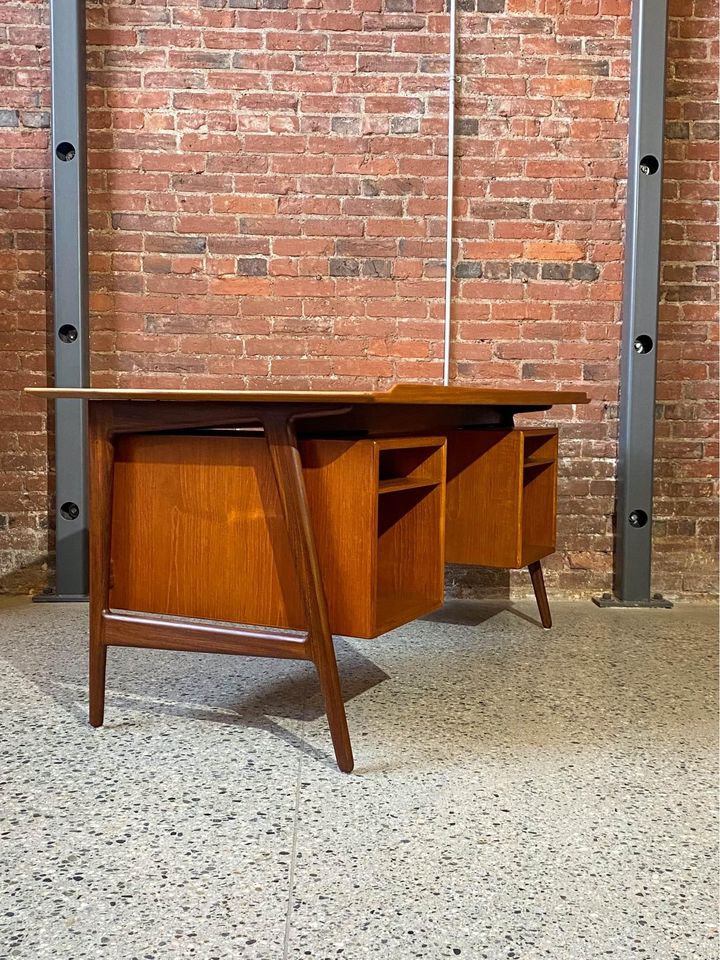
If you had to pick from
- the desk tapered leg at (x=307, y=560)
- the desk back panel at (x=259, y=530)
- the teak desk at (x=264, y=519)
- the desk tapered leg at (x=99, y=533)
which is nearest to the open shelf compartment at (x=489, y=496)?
the teak desk at (x=264, y=519)

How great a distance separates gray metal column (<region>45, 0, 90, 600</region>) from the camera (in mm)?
3133

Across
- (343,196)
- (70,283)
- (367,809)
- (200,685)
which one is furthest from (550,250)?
(367,809)

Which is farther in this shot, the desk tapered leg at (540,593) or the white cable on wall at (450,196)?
the white cable on wall at (450,196)

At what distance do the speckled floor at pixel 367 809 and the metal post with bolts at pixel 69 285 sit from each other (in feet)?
2.22

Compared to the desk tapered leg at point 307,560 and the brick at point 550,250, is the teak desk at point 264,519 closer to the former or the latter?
the desk tapered leg at point 307,560

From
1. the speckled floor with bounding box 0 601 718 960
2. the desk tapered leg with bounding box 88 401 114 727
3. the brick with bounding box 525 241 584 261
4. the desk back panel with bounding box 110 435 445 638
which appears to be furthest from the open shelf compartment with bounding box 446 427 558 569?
the desk tapered leg with bounding box 88 401 114 727

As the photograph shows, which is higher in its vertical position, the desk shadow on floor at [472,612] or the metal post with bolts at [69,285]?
the metal post with bolts at [69,285]

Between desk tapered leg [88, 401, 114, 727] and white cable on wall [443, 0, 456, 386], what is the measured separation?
1671 millimetres

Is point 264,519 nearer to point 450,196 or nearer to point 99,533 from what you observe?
point 99,533

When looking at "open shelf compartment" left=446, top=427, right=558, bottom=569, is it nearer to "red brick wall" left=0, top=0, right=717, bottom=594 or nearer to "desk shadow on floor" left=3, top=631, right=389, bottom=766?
"desk shadow on floor" left=3, top=631, right=389, bottom=766

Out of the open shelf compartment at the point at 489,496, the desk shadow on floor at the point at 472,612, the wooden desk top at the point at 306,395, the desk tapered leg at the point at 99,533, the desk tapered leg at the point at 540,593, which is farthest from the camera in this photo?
the desk shadow on floor at the point at 472,612

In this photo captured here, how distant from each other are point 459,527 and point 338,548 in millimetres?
957

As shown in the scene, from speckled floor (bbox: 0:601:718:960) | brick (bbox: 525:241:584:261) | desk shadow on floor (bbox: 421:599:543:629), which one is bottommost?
desk shadow on floor (bbox: 421:599:543:629)

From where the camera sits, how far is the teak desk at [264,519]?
180cm
